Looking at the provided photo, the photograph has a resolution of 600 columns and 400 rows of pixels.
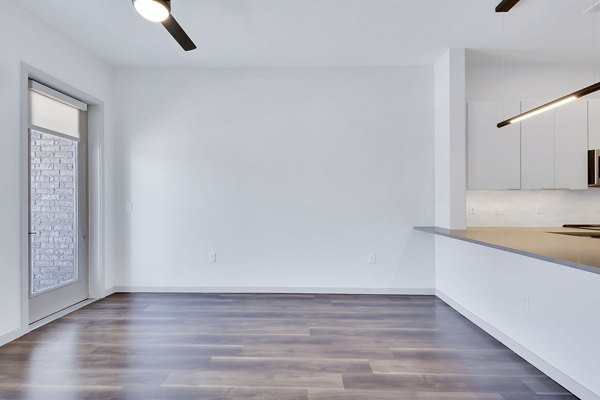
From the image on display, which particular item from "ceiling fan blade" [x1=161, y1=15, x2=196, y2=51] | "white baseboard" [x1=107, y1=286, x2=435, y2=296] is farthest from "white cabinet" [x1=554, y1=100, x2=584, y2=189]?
"ceiling fan blade" [x1=161, y1=15, x2=196, y2=51]

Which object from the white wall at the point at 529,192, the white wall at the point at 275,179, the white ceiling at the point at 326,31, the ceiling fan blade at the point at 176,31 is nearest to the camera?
the ceiling fan blade at the point at 176,31

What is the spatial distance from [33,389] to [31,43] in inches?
111

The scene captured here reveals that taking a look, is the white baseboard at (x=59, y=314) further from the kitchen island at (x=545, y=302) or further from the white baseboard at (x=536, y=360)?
the white baseboard at (x=536, y=360)

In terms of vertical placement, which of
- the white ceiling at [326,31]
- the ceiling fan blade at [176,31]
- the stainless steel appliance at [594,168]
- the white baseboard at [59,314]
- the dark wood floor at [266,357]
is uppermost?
the white ceiling at [326,31]

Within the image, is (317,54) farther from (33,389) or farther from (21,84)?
(33,389)

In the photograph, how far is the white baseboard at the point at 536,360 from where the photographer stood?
203 cm

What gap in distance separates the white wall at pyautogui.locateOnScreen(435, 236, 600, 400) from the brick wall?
4.15 m

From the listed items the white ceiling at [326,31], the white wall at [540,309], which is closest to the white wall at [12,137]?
the white ceiling at [326,31]

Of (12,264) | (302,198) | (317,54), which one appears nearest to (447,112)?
(317,54)

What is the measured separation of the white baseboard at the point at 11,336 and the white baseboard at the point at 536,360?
13.2ft

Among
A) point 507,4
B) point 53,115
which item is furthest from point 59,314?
point 507,4

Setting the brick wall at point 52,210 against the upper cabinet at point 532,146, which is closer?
the brick wall at point 52,210

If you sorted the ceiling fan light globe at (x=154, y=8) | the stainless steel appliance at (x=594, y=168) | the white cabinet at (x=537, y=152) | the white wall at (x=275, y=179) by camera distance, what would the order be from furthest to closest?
the white wall at (x=275, y=179)
the white cabinet at (x=537, y=152)
the stainless steel appliance at (x=594, y=168)
the ceiling fan light globe at (x=154, y=8)

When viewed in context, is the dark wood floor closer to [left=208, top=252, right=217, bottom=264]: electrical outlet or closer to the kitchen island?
the kitchen island
